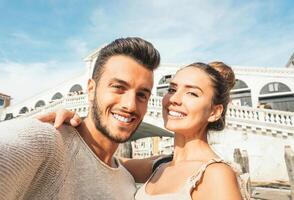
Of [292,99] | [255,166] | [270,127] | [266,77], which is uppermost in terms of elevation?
[266,77]

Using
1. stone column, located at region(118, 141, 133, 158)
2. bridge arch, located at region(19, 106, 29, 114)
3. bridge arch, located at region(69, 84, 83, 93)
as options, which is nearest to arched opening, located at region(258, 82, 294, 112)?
stone column, located at region(118, 141, 133, 158)

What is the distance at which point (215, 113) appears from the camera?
263 cm

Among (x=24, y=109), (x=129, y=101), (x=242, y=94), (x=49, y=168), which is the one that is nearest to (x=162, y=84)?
(x=242, y=94)

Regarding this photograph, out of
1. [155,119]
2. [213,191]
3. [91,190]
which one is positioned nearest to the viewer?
[91,190]

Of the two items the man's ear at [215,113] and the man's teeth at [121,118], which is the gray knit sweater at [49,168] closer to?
the man's teeth at [121,118]

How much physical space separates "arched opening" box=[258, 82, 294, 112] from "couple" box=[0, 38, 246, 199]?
2421 cm

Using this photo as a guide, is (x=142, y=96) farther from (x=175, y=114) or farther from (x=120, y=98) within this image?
(x=175, y=114)

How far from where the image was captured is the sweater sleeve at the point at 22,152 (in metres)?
0.98

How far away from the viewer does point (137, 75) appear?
218 cm

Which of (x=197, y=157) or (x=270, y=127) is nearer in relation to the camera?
(x=197, y=157)

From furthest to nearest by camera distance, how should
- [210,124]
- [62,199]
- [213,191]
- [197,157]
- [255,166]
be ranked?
[255,166], [210,124], [197,157], [213,191], [62,199]

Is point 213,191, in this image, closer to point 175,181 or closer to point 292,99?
point 175,181

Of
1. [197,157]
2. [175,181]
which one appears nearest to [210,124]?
[197,157]

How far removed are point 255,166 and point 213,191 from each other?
16.7 m
